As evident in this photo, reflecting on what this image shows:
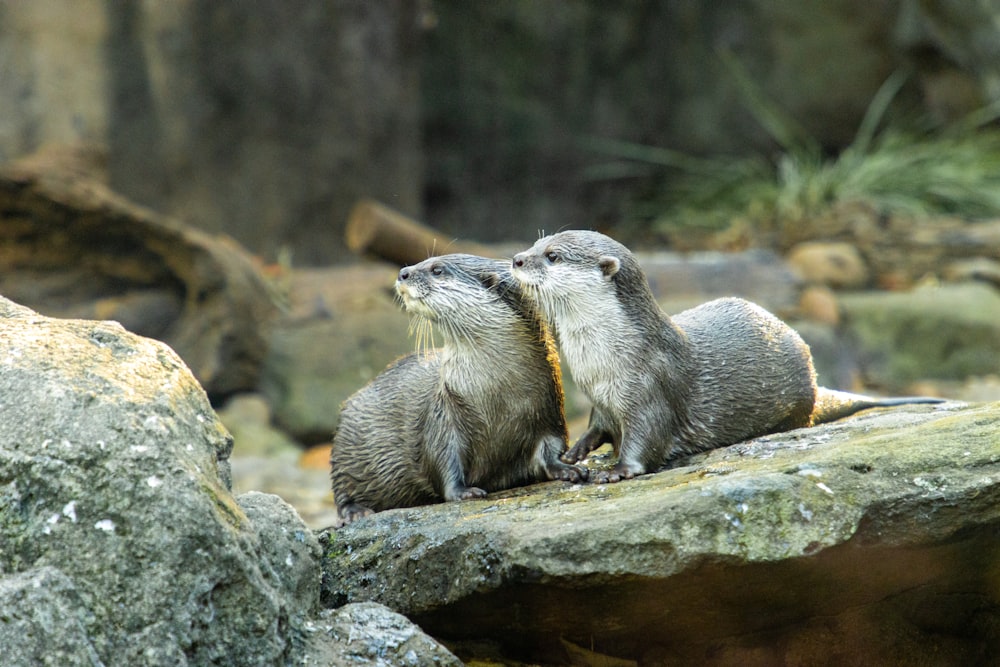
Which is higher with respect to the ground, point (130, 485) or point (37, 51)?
point (37, 51)

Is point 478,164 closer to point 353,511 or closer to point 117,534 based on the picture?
point 353,511

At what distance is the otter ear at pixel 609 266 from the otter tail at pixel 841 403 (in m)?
0.95

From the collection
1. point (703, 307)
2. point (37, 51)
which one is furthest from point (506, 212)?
point (703, 307)

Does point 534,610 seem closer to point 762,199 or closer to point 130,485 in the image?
point 130,485

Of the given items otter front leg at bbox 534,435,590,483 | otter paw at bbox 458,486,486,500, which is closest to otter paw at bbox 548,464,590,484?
otter front leg at bbox 534,435,590,483

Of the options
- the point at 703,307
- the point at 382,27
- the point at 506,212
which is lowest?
the point at 506,212

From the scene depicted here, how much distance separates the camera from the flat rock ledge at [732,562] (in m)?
2.57

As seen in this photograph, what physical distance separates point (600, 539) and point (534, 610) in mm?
322

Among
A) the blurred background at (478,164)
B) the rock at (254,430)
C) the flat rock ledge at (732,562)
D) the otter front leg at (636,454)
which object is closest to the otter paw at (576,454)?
the otter front leg at (636,454)

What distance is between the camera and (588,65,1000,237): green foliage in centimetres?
995

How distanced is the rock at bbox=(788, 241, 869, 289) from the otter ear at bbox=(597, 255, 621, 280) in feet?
18.1

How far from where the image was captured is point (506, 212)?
1156cm

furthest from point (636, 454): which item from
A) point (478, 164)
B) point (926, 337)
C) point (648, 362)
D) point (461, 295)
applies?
point (478, 164)

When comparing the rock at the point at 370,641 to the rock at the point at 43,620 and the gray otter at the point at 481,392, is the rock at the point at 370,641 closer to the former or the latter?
the rock at the point at 43,620
